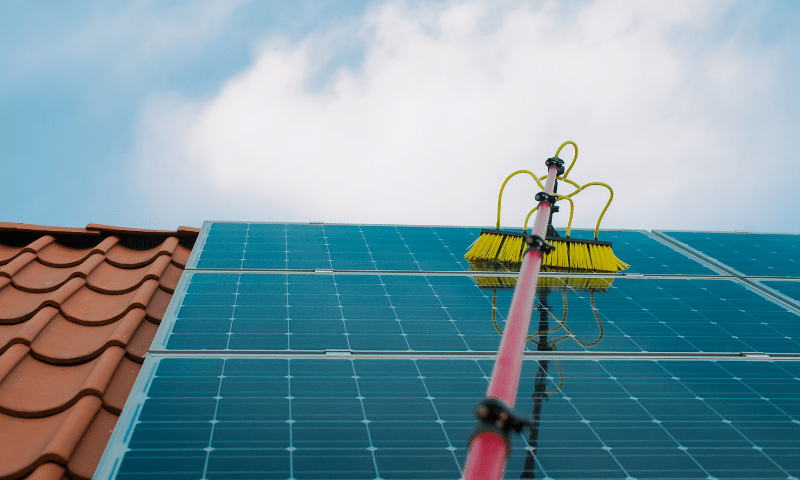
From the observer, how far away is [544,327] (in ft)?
24.0

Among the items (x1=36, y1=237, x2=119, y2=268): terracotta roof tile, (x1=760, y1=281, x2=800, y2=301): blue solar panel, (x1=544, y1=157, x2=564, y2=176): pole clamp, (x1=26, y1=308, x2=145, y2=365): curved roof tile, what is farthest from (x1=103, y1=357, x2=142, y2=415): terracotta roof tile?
(x1=760, y1=281, x2=800, y2=301): blue solar panel

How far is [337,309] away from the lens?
7508 millimetres

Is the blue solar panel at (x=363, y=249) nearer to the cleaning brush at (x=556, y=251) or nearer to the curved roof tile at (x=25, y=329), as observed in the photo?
the cleaning brush at (x=556, y=251)

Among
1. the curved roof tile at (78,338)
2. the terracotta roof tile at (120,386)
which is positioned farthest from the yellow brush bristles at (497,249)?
the terracotta roof tile at (120,386)

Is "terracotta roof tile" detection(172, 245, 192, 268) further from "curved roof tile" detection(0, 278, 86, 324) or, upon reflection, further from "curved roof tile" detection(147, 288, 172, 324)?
"curved roof tile" detection(0, 278, 86, 324)

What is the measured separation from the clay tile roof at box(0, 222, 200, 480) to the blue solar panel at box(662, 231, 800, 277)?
8507 millimetres

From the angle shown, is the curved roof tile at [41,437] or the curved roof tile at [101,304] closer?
the curved roof tile at [41,437]

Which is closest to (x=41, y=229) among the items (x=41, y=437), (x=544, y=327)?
(x=41, y=437)

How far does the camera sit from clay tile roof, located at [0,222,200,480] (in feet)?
18.9

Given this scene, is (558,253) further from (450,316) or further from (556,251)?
(450,316)

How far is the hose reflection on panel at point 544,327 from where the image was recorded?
17.3 feet

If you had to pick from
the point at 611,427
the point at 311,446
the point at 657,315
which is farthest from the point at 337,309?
the point at 657,315

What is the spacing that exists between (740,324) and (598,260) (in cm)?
231

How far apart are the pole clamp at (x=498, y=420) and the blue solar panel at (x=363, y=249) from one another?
21.5 feet
